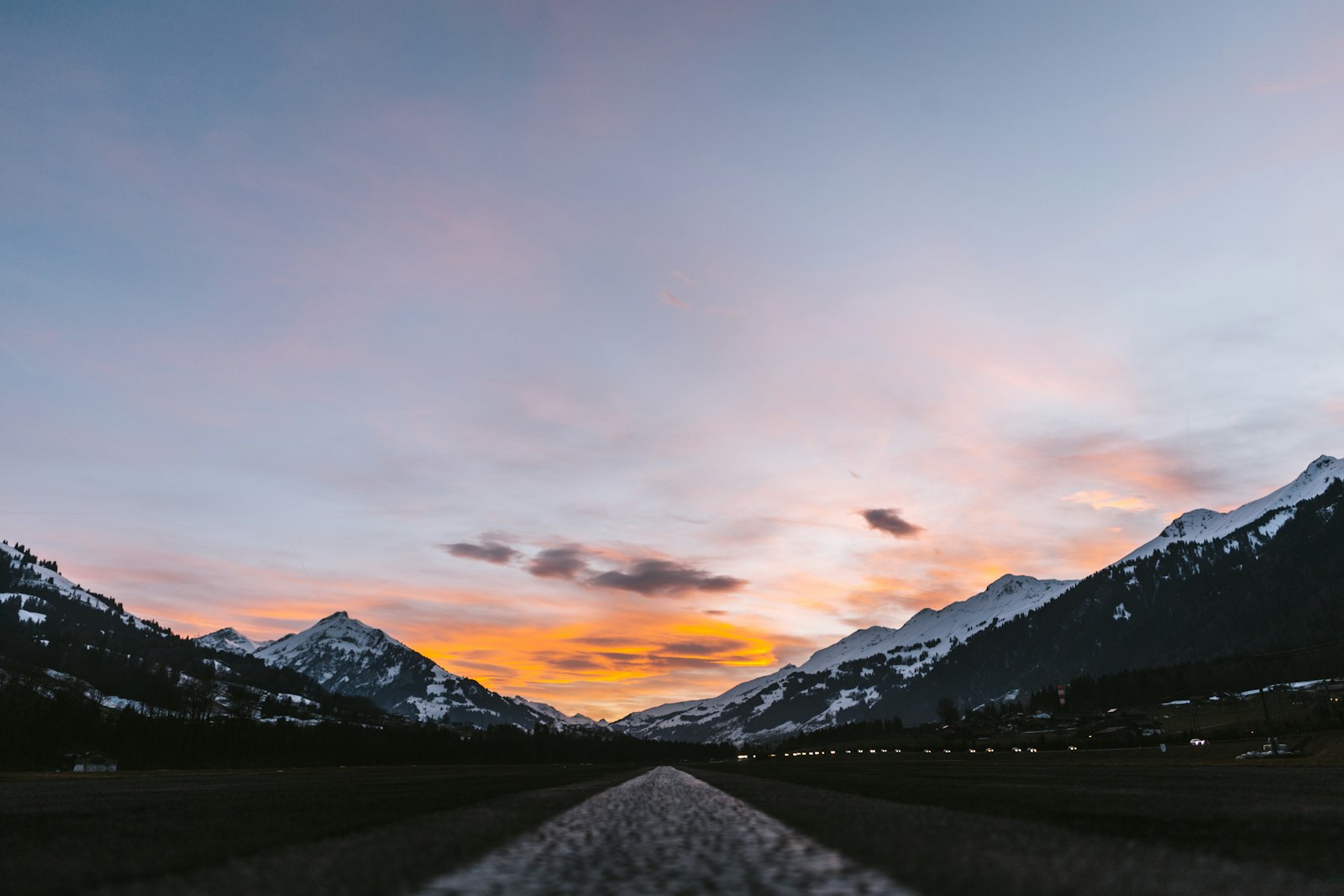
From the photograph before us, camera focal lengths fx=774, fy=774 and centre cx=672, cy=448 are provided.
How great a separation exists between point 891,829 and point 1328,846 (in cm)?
534

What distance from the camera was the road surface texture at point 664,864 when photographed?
6328mm

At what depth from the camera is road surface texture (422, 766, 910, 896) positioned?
6.33m

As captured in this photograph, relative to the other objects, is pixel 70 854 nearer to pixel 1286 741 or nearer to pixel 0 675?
pixel 1286 741

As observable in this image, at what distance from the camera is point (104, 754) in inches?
5669

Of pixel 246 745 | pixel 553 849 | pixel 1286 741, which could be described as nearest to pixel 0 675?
pixel 246 745

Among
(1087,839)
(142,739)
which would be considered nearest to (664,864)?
(1087,839)

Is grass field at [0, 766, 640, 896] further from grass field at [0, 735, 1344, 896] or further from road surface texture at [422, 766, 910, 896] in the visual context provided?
road surface texture at [422, 766, 910, 896]

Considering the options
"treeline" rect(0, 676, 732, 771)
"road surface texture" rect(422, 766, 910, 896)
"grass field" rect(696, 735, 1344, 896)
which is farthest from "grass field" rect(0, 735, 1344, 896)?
"treeline" rect(0, 676, 732, 771)

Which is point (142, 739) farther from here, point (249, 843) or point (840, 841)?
point (840, 841)

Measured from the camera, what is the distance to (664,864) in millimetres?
7914

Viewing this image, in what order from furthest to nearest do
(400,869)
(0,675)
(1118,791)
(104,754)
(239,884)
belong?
(0,675)
(104,754)
(1118,791)
(400,869)
(239,884)

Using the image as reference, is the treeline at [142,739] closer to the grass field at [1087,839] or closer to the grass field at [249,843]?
the grass field at [249,843]

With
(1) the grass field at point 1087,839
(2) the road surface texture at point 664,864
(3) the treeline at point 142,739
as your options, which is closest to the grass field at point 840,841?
(1) the grass field at point 1087,839

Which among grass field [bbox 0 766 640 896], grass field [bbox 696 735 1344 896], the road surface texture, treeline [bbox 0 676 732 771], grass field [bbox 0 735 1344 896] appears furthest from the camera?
treeline [bbox 0 676 732 771]
